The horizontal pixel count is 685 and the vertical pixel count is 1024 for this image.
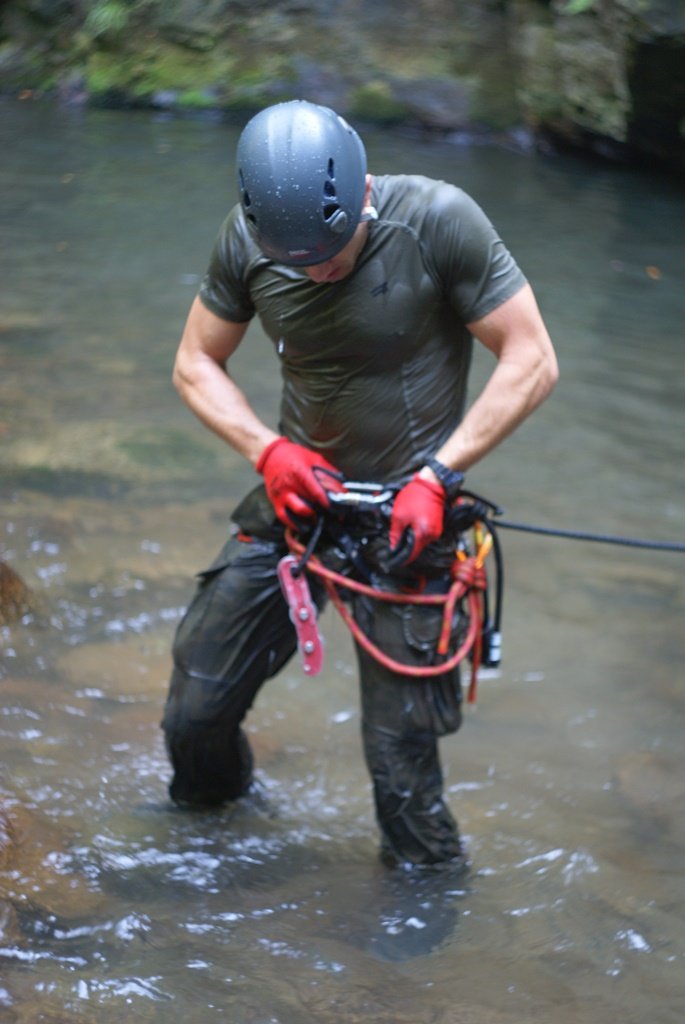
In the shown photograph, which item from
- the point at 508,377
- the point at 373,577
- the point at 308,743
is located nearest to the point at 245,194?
the point at 508,377

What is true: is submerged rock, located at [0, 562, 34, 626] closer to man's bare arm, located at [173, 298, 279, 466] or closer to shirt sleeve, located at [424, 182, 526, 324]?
man's bare arm, located at [173, 298, 279, 466]

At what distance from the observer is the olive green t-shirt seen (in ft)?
10.1

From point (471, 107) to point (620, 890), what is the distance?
41.7 feet

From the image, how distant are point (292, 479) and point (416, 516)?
1.19 ft

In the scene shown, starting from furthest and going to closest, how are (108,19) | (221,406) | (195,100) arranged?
(108,19), (195,100), (221,406)

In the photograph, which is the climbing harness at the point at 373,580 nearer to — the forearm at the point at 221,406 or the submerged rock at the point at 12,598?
the forearm at the point at 221,406

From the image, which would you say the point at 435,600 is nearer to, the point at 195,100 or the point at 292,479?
the point at 292,479

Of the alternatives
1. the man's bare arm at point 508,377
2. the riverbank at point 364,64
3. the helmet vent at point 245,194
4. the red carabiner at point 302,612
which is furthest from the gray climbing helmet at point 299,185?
the riverbank at point 364,64

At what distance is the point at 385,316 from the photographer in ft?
10.3

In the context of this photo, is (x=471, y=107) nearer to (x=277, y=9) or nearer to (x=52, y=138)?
(x=277, y=9)

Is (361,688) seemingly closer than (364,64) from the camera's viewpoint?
Yes

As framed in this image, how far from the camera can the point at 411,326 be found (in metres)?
3.16

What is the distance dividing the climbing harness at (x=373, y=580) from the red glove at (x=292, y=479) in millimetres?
52

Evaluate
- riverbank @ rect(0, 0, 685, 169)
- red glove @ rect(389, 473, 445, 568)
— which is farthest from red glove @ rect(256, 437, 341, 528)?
riverbank @ rect(0, 0, 685, 169)
